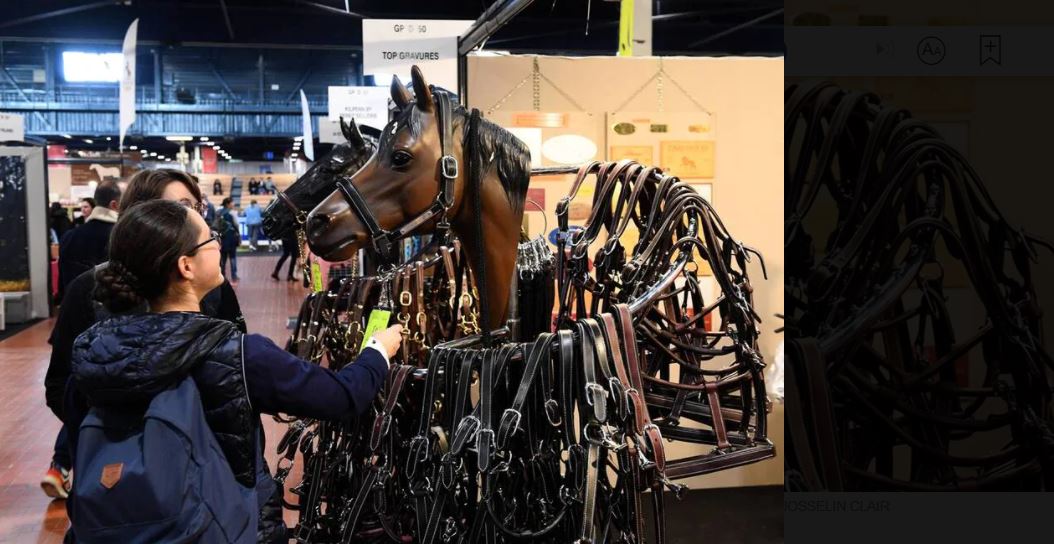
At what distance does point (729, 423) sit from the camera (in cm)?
240

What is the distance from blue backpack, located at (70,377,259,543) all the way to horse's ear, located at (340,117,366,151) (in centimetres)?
200

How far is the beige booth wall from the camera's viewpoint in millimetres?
4020

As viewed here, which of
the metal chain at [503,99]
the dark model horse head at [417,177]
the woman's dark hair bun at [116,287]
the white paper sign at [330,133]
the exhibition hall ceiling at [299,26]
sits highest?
the exhibition hall ceiling at [299,26]

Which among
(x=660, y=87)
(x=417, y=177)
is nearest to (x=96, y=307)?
(x=417, y=177)

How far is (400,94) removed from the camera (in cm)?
212

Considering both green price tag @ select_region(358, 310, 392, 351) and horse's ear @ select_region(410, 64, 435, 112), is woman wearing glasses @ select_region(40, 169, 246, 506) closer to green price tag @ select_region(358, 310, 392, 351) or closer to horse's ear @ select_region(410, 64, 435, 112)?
green price tag @ select_region(358, 310, 392, 351)

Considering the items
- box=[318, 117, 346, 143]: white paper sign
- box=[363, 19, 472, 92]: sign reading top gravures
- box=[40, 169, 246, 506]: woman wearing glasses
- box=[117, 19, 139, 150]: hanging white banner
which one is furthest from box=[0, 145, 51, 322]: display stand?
box=[40, 169, 246, 506]: woman wearing glasses

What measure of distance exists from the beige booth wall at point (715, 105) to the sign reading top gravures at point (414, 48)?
0.45m

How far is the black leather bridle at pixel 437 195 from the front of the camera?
6.78 feet

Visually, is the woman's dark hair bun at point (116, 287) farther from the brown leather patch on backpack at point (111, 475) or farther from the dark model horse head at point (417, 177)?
the dark model horse head at point (417, 177)

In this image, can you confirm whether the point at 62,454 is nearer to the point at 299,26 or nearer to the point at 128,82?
the point at 128,82

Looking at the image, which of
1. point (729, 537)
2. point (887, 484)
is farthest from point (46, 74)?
point (887, 484)

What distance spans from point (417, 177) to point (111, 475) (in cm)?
98

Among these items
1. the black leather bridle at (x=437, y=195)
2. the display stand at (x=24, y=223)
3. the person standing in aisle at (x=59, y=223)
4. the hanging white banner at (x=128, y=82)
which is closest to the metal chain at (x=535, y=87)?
the black leather bridle at (x=437, y=195)
